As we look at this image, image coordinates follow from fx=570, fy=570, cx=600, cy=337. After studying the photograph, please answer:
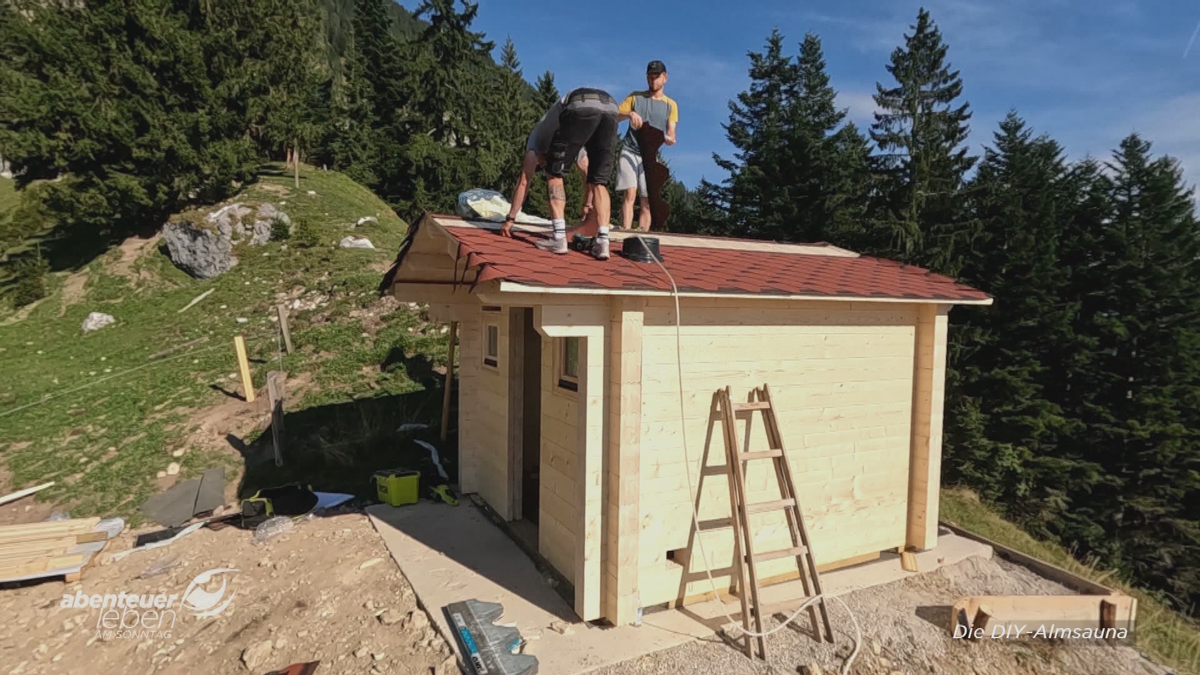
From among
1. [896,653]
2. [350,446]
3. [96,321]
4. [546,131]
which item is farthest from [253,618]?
[96,321]

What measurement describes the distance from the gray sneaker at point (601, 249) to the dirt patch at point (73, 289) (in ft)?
64.5

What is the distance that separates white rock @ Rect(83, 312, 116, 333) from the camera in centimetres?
1575

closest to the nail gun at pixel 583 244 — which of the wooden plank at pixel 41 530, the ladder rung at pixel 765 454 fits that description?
the ladder rung at pixel 765 454

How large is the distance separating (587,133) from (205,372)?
1149cm

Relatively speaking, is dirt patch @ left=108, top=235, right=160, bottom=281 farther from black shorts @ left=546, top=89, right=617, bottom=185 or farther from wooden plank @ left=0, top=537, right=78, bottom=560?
black shorts @ left=546, top=89, right=617, bottom=185

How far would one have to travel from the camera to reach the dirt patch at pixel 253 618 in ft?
14.8

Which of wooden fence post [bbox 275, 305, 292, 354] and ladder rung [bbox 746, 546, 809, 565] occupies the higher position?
wooden fence post [bbox 275, 305, 292, 354]

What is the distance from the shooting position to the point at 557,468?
17.7 ft

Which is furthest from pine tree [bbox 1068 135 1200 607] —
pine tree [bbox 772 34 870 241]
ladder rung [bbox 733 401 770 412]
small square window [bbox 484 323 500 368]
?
small square window [bbox 484 323 500 368]

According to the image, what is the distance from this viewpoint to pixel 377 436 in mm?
9656

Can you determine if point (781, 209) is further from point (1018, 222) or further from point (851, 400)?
point (851, 400)

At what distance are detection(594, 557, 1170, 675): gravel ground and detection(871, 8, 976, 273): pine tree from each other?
1474cm

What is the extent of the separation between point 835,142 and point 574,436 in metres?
22.6

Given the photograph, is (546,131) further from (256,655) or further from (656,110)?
(256,655)
